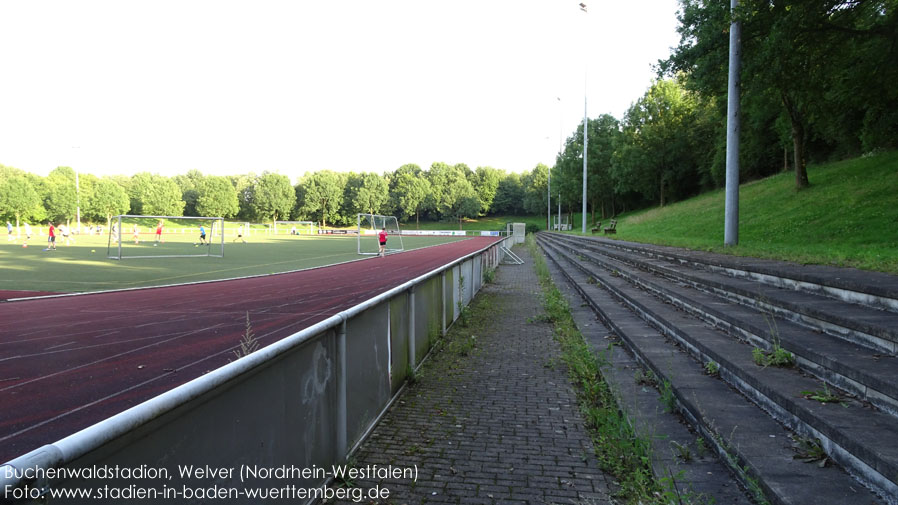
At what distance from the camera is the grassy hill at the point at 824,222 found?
9352 mm

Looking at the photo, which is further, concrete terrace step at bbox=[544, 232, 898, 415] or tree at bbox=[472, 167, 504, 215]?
tree at bbox=[472, 167, 504, 215]

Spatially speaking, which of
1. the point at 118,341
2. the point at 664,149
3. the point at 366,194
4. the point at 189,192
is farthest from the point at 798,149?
the point at 189,192

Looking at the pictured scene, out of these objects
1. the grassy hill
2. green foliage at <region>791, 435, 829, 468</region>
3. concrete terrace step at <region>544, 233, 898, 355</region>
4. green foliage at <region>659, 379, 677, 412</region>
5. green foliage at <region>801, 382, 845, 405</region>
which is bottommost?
green foliage at <region>659, 379, 677, 412</region>

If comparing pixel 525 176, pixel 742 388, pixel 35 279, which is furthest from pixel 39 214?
pixel 742 388

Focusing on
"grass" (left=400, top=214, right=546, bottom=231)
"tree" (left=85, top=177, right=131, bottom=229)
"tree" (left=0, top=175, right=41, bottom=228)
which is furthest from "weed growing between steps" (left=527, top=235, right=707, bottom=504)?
"tree" (left=85, top=177, right=131, bottom=229)

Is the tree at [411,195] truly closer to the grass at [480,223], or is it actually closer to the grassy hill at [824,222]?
the grass at [480,223]

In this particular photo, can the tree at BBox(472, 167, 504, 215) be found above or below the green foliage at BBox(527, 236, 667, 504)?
above

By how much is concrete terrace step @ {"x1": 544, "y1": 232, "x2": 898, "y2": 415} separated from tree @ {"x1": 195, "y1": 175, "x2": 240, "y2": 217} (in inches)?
4388

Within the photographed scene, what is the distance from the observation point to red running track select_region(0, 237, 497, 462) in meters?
4.60

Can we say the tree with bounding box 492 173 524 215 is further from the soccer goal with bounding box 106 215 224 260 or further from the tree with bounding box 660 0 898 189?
the tree with bounding box 660 0 898 189

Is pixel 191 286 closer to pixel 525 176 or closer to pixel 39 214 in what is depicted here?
pixel 39 214

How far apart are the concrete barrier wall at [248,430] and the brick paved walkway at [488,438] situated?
447 mm

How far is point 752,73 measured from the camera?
43.8ft

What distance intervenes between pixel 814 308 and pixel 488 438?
3466 millimetres
